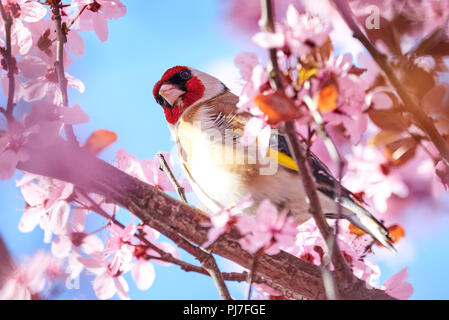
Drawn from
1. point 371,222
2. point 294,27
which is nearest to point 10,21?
point 294,27

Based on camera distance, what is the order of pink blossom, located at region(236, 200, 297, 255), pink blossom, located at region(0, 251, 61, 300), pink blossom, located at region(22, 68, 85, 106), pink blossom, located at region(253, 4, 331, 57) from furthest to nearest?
pink blossom, located at region(22, 68, 85, 106) < pink blossom, located at region(0, 251, 61, 300) < pink blossom, located at region(236, 200, 297, 255) < pink blossom, located at region(253, 4, 331, 57)

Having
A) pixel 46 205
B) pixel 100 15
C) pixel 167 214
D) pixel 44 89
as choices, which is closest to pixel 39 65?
pixel 44 89

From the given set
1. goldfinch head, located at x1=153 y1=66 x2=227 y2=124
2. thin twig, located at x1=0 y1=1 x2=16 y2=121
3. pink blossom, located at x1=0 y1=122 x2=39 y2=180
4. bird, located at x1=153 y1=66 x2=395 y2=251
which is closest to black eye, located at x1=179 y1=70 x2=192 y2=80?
goldfinch head, located at x1=153 y1=66 x2=227 y2=124

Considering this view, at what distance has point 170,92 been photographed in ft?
4.58

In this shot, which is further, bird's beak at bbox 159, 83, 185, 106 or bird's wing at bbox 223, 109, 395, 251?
bird's beak at bbox 159, 83, 185, 106

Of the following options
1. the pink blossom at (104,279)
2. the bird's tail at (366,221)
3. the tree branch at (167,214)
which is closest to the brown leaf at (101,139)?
the tree branch at (167,214)

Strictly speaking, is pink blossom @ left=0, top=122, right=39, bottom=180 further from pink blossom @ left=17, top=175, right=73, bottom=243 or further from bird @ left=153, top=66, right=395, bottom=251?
bird @ left=153, top=66, right=395, bottom=251

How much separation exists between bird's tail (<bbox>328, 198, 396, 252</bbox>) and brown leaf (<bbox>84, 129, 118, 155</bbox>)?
0.49m

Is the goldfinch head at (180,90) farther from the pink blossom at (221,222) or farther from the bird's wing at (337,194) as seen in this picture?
the pink blossom at (221,222)

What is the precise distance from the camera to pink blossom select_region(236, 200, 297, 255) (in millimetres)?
763

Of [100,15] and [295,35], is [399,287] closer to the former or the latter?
[295,35]

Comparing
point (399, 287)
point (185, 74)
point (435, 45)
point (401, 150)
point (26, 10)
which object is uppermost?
point (185, 74)

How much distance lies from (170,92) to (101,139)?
2.10ft

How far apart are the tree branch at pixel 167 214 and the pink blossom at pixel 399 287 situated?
0.08 metres
